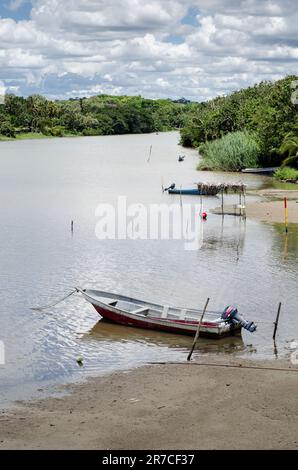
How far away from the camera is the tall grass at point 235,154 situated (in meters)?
90.9

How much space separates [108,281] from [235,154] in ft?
189

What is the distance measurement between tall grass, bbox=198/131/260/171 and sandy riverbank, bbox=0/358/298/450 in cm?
6798

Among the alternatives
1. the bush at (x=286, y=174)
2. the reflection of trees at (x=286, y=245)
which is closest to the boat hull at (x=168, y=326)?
the reflection of trees at (x=286, y=245)

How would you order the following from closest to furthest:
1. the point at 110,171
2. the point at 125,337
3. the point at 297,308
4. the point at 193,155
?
the point at 125,337 → the point at 297,308 → the point at 110,171 → the point at 193,155

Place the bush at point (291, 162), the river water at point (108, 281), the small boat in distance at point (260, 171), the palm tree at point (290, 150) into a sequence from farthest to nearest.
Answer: the small boat in distance at point (260, 171)
the palm tree at point (290, 150)
the bush at point (291, 162)
the river water at point (108, 281)

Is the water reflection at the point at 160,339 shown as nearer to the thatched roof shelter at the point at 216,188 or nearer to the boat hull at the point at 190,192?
the thatched roof shelter at the point at 216,188

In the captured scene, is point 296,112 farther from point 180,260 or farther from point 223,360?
point 223,360

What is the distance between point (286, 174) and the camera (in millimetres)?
80312

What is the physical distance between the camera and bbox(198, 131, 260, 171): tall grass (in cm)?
9088

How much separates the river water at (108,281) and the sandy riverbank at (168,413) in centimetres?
165

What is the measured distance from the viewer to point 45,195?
7350 centimetres

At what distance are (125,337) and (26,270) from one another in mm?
12571
